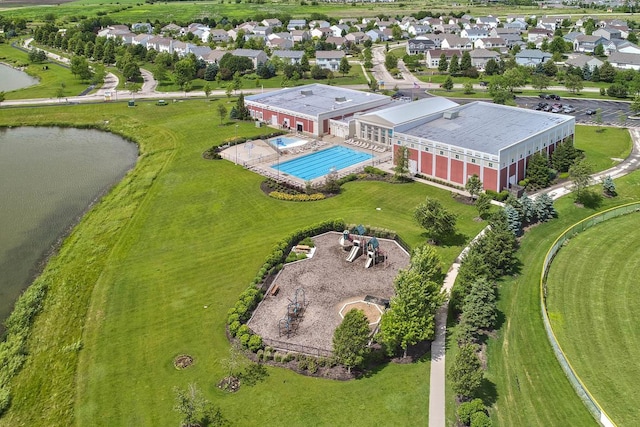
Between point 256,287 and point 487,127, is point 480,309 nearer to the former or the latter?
point 256,287

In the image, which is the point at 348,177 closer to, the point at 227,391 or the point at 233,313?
the point at 233,313

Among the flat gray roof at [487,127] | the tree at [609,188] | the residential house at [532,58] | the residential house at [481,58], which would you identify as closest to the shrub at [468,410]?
the flat gray roof at [487,127]

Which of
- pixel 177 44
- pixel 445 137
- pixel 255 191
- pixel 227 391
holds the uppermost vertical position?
pixel 177 44

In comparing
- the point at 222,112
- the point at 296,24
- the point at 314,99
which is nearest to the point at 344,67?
the point at 314,99

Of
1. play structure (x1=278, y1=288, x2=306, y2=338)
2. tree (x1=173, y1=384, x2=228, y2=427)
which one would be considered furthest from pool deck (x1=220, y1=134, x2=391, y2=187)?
tree (x1=173, y1=384, x2=228, y2=427)

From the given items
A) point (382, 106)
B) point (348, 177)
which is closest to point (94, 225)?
point (348, 177)

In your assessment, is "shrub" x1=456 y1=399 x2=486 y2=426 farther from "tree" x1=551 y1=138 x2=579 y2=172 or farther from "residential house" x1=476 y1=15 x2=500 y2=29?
"residential house" x1=476 y1=15 x2=500 y2=29
